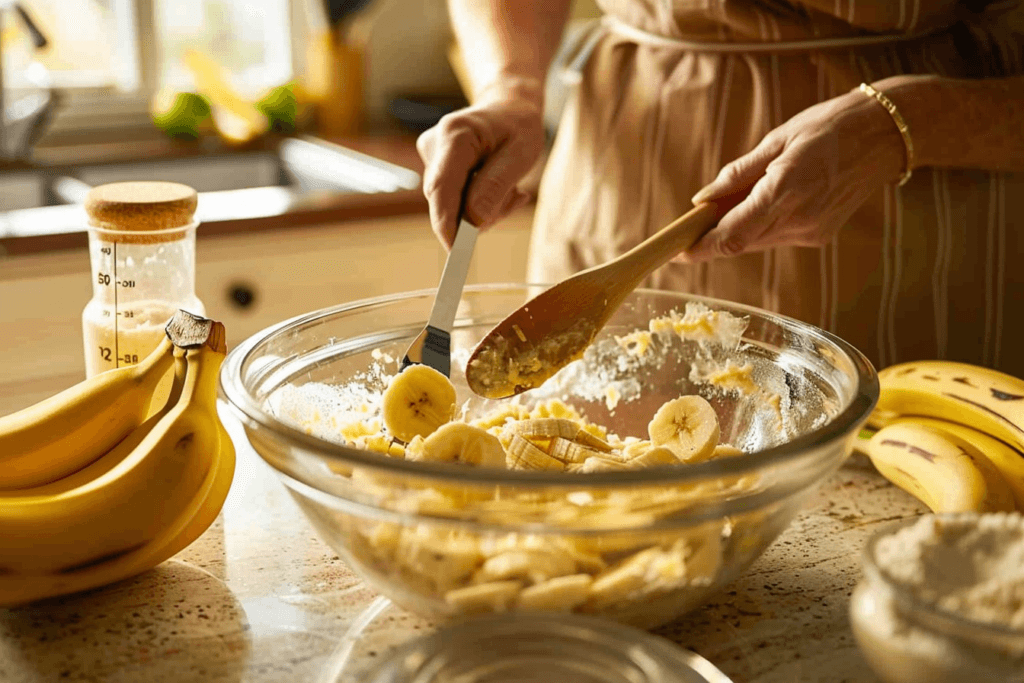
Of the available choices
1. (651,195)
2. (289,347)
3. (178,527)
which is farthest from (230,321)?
(178,527)

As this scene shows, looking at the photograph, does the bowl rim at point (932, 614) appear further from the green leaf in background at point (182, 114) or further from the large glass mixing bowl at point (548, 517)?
the green leaf in background at point (182, 114)

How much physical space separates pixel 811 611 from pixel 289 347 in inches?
17.8

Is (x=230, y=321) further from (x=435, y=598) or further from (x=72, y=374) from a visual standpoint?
(x=435, y=598)

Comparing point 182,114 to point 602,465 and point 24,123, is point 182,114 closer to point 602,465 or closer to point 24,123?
point 24,123


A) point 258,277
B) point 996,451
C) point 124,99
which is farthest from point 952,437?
point 124,99

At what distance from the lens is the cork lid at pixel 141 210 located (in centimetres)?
92

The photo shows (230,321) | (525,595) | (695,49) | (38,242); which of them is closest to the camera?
(525,595)

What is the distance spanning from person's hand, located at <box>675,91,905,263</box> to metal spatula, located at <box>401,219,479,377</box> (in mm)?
201

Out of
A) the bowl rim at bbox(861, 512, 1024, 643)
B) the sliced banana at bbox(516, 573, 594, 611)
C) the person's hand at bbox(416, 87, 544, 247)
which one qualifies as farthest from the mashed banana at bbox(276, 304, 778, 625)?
the person's hand at bbox(416, 87, 544, 247)

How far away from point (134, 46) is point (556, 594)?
251cm

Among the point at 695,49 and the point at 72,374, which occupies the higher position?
the point at 695,49

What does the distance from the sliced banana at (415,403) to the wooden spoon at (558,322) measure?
6 centimetres

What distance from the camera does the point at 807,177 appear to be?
1.01 meters

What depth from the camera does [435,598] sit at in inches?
26.1
